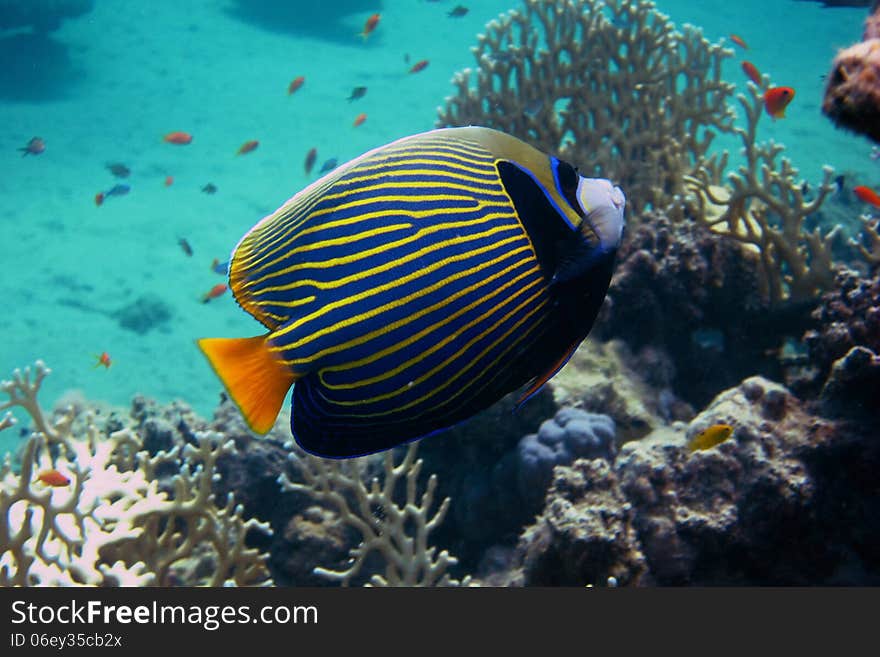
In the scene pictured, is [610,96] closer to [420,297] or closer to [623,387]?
[623,387]

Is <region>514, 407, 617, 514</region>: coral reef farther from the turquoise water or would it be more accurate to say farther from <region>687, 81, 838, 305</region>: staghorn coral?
the turquoise water

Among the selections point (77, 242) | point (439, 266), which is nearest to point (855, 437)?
point (439, 266)

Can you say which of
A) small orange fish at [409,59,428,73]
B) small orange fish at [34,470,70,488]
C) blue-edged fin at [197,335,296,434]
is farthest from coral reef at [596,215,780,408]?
small orange fish at [409,59,428,73]

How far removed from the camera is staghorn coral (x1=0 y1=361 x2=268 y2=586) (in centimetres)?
287

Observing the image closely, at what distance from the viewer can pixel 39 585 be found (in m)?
2.75

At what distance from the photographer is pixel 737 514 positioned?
8.89 feet

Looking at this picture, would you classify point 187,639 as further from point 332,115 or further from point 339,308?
point 332,115

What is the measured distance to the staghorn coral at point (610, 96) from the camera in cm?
634

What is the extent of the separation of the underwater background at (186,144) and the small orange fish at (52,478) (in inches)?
97.0

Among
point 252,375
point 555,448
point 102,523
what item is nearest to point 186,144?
point 102,523

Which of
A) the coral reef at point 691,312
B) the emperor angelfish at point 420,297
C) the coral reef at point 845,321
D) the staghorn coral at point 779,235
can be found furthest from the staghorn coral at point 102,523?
the staghorn coral at point 779,235

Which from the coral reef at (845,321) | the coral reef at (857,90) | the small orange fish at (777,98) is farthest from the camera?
the small orange fish at (777,98)

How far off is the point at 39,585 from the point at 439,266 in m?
2.88

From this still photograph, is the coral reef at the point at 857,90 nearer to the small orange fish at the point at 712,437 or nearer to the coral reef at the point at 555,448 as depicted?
the small orange fish at the point at 712,437
